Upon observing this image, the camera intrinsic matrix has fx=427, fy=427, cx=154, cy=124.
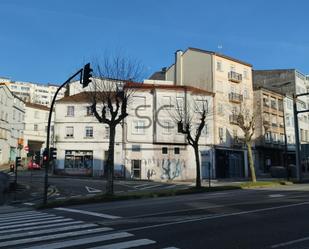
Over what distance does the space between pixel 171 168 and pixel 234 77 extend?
55.5 ft

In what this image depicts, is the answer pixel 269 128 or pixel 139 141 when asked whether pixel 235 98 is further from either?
pixel 139 141

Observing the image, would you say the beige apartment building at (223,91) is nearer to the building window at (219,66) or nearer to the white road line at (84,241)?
the building window at (219,66)

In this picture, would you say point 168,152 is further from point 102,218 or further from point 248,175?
point 102,218

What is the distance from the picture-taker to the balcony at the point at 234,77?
5925 centimetres

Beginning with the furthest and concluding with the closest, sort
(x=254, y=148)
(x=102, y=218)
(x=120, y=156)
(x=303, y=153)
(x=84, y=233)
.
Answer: (x=254, y=148) → (x=120, y=156) → (x=303, y=153) → (x=102, y=218) → (x=84, y=233)

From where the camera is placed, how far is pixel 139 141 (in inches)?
2035

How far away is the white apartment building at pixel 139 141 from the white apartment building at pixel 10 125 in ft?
62.7

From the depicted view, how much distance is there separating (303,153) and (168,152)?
1643cm

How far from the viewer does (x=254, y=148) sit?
62.5 metres

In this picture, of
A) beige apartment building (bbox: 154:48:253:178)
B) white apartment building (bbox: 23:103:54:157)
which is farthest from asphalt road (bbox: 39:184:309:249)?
white apartment building (bbox: 23:103:54:157)

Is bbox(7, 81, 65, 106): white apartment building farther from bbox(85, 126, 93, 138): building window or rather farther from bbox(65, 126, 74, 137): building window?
bbox(85, 126, 93, 138): building window

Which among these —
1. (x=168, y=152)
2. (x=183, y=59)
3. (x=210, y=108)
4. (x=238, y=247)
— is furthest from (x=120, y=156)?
(x=238, y=247)

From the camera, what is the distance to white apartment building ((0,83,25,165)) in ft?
226

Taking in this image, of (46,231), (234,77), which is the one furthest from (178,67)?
(46,231)
